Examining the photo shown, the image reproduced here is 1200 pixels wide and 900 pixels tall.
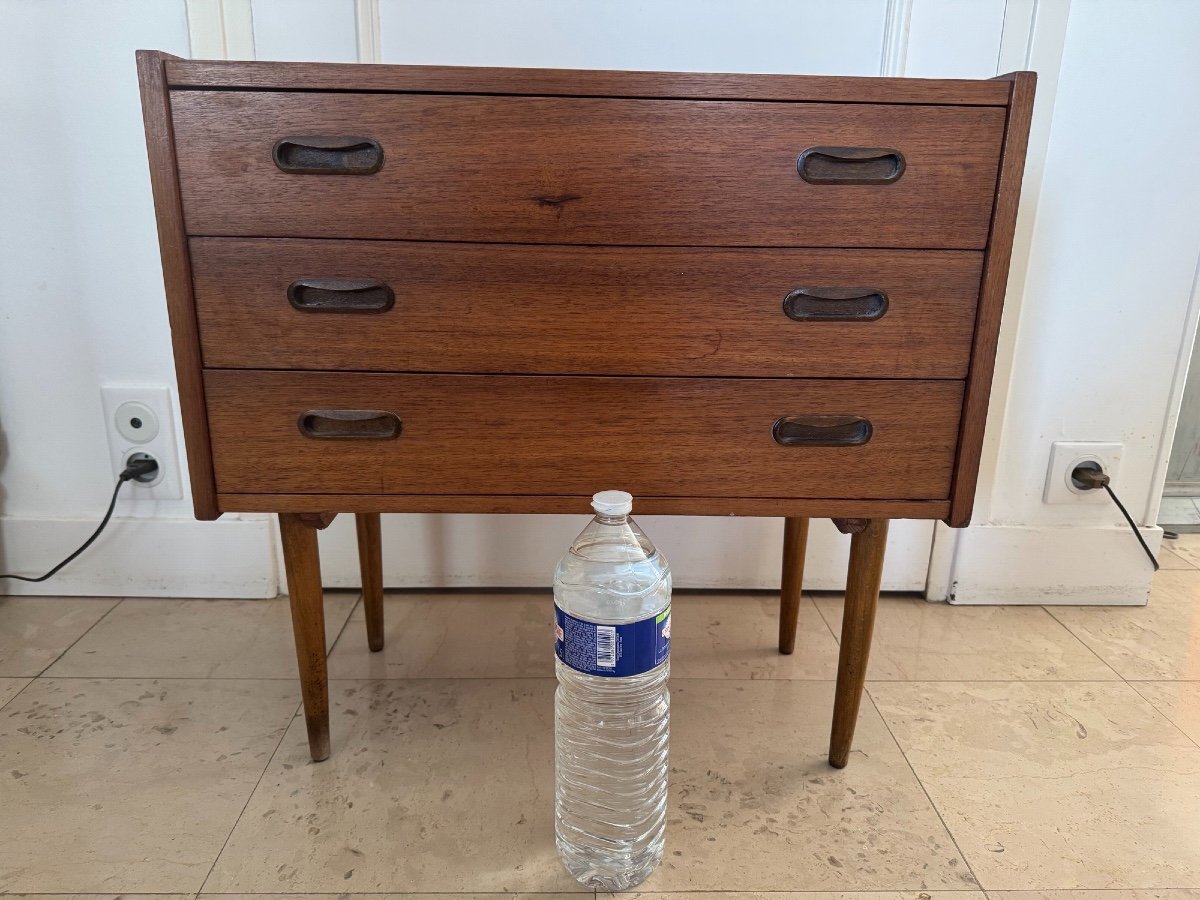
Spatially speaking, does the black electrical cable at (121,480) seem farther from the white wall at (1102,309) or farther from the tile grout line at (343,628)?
the white wall at (1102,309)

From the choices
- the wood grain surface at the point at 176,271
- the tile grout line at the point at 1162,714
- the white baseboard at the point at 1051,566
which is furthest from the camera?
Answer: the white baseboard at the point at 1051,566

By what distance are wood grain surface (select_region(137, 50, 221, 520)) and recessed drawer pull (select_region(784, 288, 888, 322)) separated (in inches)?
22.7

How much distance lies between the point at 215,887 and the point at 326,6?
1.15m

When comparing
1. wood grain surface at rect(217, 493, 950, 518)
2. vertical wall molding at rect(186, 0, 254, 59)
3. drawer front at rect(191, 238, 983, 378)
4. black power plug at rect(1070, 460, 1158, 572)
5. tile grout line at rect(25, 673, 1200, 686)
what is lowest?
tile grout line at rect(25, 673, 1200, 686)

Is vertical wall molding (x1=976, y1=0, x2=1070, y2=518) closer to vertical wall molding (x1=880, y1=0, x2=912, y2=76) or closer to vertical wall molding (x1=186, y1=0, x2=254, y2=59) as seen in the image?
vertical wall molding (x1=880, y1=0, x2=912, y2=76)

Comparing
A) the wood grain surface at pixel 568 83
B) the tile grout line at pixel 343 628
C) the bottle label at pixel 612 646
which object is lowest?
the tile grout line at pixel 343 628

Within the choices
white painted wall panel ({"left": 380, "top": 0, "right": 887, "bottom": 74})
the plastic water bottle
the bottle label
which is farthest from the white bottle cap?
white painted wall panel ({"left": 380, "top": 0, "right": 887, "bottom": 74})

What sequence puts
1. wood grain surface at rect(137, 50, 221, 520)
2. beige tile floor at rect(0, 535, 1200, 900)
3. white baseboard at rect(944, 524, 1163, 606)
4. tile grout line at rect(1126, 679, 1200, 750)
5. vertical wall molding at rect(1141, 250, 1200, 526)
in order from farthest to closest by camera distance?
white baseboard at rect(944, 524, 1163, 606), vertical wall molding at rect(1141, 250, 1200, 526), tile grout line at rect(1126, 679, 1200, 750), beige tile floor at rect(0, 535, 1200, 900), wood grain surface at rect(137, 50, 221, 520)

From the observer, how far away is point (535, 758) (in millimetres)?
937

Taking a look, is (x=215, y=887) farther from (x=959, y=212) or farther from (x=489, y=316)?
(x=959, y=212)

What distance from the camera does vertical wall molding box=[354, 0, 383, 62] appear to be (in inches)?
43.8

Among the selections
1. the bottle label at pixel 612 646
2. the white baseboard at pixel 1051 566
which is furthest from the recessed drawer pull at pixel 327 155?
the white baseboard at pixel 1051 566

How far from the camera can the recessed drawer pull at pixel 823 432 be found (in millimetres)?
763

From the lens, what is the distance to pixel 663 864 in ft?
2.57
